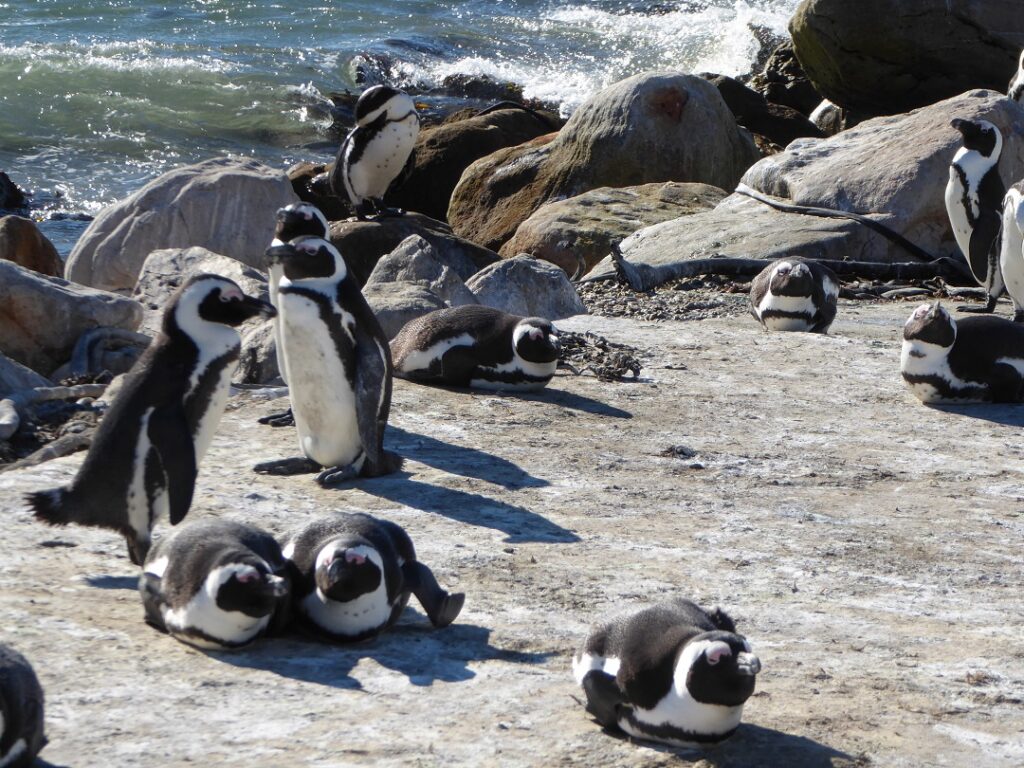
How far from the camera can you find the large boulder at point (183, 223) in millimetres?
10586

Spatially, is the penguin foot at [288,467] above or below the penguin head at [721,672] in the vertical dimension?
below

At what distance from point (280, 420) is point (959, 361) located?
323 cm

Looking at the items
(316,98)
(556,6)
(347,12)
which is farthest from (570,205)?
(556,6)

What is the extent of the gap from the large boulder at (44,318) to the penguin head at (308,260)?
2745 millimetres

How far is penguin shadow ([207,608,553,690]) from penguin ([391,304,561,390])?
3.04 m

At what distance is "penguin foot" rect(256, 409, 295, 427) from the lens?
252 inches

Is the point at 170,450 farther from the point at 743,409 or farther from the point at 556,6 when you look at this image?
the point at 556,6

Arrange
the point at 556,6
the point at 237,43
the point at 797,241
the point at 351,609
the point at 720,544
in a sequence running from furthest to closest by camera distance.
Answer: the point at 556,6
the point at 237,43
the point at 797,241
the point at 720,544
the point at 351,609

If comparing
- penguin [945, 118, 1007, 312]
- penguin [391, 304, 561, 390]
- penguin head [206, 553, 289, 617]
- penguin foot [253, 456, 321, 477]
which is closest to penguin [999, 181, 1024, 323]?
penguin [945, 118, 1007, 312]

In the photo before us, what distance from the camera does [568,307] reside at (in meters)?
9.27

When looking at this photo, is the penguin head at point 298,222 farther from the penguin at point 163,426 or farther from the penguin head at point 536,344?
the penguin at point 163,426

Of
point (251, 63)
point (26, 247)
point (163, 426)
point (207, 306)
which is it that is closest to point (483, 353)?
point (207, 306)

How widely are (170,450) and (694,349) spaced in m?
4.23

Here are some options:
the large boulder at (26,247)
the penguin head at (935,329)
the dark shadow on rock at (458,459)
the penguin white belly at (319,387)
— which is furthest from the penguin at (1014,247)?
the large boulder at (26,247)
